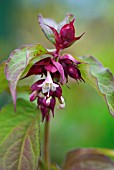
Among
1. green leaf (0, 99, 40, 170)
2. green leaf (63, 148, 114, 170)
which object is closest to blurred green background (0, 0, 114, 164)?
green leaf (63, 148, 114, 170)

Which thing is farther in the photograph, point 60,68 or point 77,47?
point 77,47

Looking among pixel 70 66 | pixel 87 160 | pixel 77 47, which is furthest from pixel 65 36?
pixel 77 47

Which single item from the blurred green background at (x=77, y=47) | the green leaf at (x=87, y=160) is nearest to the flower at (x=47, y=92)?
the green leaf at (x=87, y=160)

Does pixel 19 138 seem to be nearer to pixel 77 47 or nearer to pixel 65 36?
pixel 65 36

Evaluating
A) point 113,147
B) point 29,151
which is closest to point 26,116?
point 29,151

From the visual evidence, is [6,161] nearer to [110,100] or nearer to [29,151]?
[29,151]

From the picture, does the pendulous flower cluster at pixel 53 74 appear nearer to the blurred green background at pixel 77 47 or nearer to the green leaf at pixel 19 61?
the green leaf at pixel 19 61

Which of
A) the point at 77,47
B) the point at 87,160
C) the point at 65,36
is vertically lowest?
the point at 87,160
